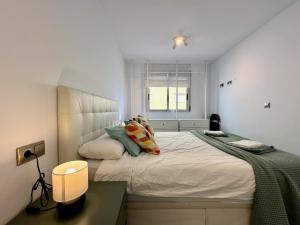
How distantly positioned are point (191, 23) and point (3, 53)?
2.63 metres

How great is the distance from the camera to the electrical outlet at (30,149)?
0.86m

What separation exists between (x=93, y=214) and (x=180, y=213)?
29.6 inches

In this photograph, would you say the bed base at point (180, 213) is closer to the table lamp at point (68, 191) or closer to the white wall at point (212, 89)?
the table lamp at point (68, 191)

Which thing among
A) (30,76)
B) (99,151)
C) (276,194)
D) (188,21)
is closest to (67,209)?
(99,151)

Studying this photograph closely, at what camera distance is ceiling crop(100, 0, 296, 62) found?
89.2 inches

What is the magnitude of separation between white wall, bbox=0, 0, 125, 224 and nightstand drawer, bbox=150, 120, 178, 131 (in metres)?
3.30

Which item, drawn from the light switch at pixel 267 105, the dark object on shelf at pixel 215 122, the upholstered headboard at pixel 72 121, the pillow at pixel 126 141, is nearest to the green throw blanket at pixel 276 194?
the pillow at pixel 126 141

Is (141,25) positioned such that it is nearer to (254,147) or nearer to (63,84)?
(63,84)

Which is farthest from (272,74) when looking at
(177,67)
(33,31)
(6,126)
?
(6,126)

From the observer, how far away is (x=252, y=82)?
315 cm

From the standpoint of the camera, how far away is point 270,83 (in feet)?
8.74

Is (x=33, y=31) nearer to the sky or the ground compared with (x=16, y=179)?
nearer to the sky

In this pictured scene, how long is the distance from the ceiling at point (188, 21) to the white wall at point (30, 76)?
1.14 meters

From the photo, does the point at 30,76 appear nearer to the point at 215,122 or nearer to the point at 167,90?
the point at 167,90
